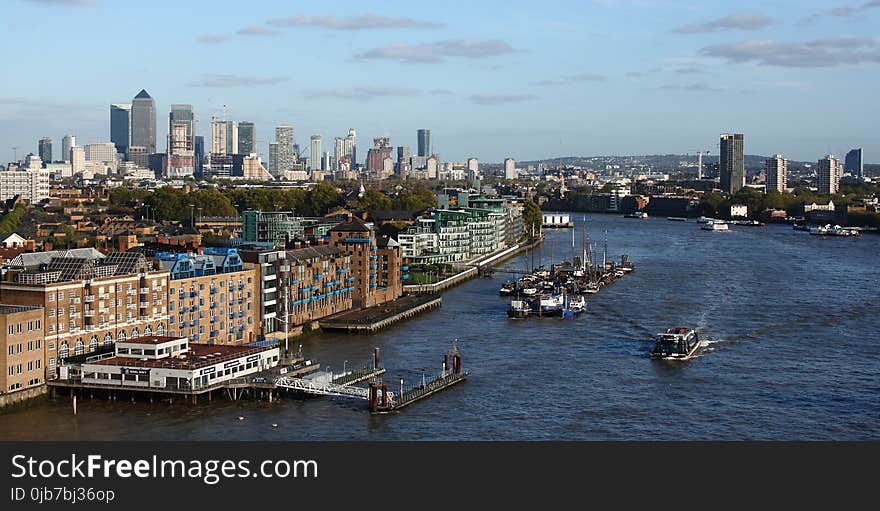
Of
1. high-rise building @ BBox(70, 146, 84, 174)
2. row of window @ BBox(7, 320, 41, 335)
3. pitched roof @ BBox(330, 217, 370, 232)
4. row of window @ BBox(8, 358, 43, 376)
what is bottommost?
row of window @ BBox(8, 358, 43, 376)

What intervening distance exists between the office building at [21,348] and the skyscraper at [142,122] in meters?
109

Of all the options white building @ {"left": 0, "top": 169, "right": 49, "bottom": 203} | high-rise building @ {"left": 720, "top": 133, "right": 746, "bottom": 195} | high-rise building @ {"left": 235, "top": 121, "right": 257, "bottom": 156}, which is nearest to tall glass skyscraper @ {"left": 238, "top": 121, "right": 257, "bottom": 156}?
high-rise building @ {"left": 235, "top": 121, "right": 257, "bottom": 156}

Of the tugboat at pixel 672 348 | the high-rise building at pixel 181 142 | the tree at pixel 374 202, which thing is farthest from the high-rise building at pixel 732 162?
the tugboat at pixel 672 348

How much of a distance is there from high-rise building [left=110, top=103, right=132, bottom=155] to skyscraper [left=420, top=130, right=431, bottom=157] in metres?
44.2

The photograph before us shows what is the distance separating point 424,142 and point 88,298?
143 metres

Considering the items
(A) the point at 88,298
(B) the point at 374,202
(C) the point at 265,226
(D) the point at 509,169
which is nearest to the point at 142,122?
(D) the point at 509,169

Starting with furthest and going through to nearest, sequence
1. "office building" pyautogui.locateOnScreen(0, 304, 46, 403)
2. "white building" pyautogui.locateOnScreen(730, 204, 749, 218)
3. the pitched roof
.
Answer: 1. "white building" pyautogui.locateOnScreen(730, 204, 749, 218)
2. the pitched roof
3. "office building" pyautogui.locateOnScreen(0, 304, 46, 403)

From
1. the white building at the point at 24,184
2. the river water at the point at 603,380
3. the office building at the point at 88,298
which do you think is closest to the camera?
the river water at the point at 603,380

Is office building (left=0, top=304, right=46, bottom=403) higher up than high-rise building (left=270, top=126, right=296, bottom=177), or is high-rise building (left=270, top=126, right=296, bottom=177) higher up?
high-rise building (left=270, top=126, right=296, bottom=177)

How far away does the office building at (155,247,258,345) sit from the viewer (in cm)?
1527

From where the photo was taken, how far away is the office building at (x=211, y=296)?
15266 mm

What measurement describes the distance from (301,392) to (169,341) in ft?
5.53

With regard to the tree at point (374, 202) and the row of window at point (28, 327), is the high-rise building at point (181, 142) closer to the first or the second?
the tree at point (374, 202)

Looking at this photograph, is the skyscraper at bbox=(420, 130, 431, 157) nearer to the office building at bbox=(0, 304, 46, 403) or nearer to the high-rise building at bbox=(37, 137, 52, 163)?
the high-rise building at bbox=(37, 137, 52, 163)
